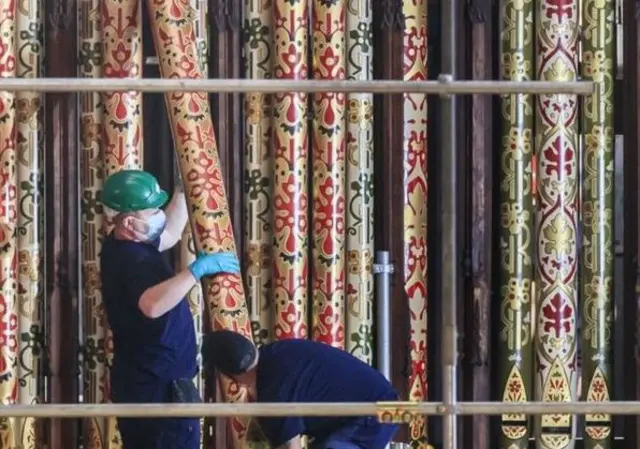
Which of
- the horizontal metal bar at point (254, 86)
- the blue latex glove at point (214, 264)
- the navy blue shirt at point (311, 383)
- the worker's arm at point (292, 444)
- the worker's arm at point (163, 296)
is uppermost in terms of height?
the horizontal metal bar at point (254, 86)

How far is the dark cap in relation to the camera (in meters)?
3.66

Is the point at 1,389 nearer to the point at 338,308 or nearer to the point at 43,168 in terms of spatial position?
the point at 43,168

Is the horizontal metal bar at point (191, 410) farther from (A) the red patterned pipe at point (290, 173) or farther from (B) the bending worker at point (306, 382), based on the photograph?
(A) the red patterned pipe at point (290, 173)

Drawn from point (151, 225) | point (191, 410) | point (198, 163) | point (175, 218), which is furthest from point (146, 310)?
point (191, 410)

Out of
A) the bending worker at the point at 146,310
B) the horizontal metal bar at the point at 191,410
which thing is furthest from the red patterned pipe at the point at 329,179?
the horizontal metal bar at the point at 191,410

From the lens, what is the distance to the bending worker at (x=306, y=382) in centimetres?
367

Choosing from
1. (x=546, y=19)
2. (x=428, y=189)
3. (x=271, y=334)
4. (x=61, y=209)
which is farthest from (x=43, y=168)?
(x=546, y=19)

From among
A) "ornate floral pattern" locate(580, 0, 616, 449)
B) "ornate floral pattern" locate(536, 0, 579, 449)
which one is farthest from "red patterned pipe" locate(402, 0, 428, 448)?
"ornate floral pattern" locate(580, 0, 616, 449)

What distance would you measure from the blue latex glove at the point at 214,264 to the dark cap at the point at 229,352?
16cm

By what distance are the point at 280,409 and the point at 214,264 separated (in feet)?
4.02

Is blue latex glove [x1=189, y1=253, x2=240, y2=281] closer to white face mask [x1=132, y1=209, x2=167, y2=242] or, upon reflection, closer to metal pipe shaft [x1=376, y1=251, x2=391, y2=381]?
white face mask [x1=132, y1=209, x2=167, y2=242]

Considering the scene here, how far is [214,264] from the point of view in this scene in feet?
12.8

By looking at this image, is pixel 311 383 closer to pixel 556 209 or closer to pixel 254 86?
pixel 556 209

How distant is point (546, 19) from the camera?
13.5 ft
